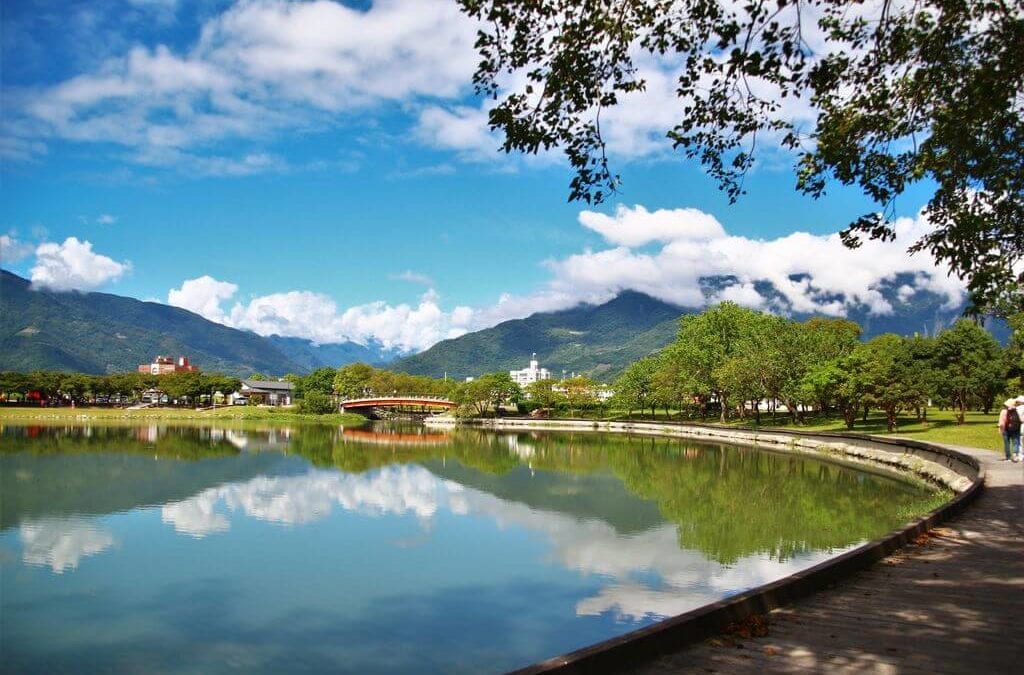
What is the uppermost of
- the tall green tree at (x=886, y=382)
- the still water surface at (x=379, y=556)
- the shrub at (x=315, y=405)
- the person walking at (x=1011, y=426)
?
the tall green tree at (x=886, y=382)

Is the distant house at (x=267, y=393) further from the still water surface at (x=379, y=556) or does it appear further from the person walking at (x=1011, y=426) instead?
the person walking at (x=1011, y=426)

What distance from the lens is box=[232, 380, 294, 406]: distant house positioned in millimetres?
143125

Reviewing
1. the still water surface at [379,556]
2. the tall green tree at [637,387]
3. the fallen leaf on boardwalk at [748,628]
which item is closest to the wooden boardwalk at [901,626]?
the fallen leaf on boardwalk at [748,628]

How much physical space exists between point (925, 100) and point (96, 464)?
34986 millimetres

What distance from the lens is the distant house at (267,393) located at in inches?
5635

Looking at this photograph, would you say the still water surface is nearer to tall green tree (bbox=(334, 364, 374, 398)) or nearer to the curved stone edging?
the curved stone edging

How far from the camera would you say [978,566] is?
8797 mm

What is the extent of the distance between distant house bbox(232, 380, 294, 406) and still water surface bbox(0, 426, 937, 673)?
11410 cm

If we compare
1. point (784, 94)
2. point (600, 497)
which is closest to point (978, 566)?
point (784, 94)

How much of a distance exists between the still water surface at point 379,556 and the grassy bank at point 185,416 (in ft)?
190

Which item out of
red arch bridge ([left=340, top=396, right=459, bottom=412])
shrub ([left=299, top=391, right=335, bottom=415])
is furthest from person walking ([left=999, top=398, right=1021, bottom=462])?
shrub ([left=299, top=391, right=335, bottom=415])

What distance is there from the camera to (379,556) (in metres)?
15.1

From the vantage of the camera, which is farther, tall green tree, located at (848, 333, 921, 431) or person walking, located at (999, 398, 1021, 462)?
tall green tree, located at (848, 333, 921, 431)

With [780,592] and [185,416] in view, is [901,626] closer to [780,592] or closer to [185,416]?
[780,592]
